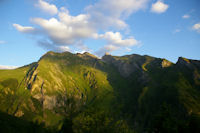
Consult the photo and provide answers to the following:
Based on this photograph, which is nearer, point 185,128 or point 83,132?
point 83,132

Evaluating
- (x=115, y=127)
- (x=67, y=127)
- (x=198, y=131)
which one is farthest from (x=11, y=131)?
(x=198, y=131)

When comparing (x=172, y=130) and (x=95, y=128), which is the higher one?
(x=95, y=128)

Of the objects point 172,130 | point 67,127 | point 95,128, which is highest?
point 95,128

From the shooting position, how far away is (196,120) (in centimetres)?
5462

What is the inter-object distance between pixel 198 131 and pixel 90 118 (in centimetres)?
4109

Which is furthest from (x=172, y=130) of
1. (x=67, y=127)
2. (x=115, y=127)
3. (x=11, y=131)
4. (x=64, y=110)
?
(x=11, y=131)

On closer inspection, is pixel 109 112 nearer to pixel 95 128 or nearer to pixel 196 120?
pixel 95 128

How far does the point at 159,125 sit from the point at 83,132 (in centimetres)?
2308

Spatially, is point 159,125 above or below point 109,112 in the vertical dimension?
below

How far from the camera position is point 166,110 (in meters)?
44.9

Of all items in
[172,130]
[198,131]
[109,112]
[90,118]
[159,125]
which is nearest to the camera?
[90,118]

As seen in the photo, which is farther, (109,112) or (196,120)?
(196,120)

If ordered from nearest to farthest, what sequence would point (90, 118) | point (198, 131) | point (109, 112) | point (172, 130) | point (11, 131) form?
point (90, 118) → point (109, 112) → point (172, 130) → point (198, 131) → point (11, 131)

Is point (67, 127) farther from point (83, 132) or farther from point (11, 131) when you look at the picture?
point (11, 131)
